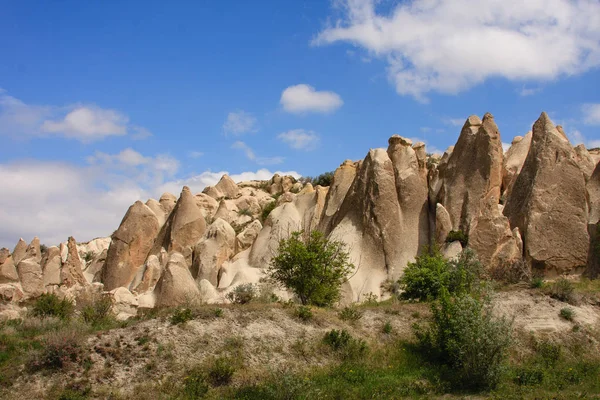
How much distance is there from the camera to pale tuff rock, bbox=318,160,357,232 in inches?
1228

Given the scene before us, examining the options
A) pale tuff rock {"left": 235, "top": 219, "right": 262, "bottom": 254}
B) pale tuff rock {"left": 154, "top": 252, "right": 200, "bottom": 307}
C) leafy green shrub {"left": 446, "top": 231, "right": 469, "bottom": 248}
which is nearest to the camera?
pale tuff rock {"left": 154, "top": 252, "right": 200, "bottom": 307}

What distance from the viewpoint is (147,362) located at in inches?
589

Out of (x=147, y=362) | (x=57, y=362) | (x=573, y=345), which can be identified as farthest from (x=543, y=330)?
(x=57, y=362)

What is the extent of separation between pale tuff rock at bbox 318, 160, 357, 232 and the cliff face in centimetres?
7

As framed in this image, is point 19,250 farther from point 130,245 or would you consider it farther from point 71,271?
point 71,271

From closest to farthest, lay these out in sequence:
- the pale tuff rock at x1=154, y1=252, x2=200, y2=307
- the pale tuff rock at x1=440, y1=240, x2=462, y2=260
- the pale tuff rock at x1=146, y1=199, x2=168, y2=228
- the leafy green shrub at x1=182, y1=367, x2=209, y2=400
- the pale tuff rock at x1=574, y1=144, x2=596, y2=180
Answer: the leafy green shrub at x1=182, y1=367, x2=209, y2=400
the pale tuff rock at x1=440, y1=240, x2=462, y2=260
the pale tuff rock at x1=154, y1=252, x2=200, y2=307
the pale tuff rock at x1=574, y1=144, x2=596, y2=180
the pale tuff rock at x1=146, y1=199, x2=168, y2=228

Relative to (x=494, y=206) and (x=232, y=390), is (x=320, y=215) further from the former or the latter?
(x=232, y=390)

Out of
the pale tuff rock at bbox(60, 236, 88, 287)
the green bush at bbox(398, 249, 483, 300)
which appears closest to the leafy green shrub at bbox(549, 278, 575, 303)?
the green bush at bbox(398, 249, 483, 300)

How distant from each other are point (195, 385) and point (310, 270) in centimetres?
733

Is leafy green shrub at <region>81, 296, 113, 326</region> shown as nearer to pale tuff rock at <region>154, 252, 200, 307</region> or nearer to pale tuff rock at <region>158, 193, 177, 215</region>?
pale tuff rock at <region>154, 252, 200, 307</region>

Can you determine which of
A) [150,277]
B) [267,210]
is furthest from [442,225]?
[267,210]

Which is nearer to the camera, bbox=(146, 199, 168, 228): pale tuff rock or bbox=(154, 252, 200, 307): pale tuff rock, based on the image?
bbox=(154, 252, 200, 307): pale tuff rock

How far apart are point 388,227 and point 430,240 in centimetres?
183

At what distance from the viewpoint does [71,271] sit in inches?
1085
